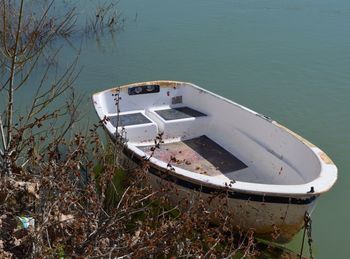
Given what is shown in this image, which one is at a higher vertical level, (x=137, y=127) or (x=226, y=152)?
(x=137, y=127)

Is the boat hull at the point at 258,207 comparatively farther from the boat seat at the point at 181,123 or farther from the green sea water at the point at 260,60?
the boat seat at the point at 181,123

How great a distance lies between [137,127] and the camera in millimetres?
5684

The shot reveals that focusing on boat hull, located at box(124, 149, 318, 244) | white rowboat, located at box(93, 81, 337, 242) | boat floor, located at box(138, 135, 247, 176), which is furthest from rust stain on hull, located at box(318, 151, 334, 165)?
boat floor, located at box(138, 135, 247, 176)

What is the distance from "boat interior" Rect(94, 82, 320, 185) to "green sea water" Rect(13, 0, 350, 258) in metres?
0.74

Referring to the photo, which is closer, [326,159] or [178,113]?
[326,159]

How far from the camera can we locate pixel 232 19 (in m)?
12.4

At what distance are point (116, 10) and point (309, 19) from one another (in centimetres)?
487

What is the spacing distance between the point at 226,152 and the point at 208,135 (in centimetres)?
46

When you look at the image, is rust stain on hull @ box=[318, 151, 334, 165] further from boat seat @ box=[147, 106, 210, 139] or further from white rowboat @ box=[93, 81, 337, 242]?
boat seat @ box=[147, 106, 210, 139]

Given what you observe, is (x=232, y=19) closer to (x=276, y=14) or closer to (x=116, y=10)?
(x=276, y=14)

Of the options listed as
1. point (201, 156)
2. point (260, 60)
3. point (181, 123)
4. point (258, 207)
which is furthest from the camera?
point (260, 60)

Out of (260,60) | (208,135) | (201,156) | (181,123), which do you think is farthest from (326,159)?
(260,60)

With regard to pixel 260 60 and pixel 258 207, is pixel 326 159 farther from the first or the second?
pixel 260 60

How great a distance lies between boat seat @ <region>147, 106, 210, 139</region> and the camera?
5844 millimetres
